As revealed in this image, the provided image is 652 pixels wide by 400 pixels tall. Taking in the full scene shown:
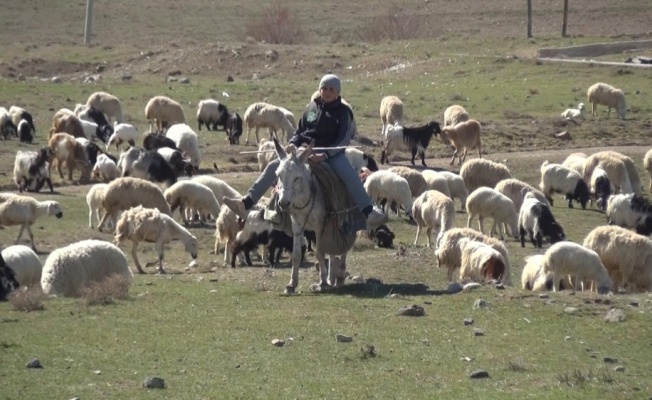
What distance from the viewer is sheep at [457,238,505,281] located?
14.5 meters

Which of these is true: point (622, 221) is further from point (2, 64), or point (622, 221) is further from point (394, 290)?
point (2, 64)

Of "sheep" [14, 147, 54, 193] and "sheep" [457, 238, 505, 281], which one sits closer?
"sheep" [457, 238, 505, 281]

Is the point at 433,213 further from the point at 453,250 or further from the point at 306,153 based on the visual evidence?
the point at 306,153

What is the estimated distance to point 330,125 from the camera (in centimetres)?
1323

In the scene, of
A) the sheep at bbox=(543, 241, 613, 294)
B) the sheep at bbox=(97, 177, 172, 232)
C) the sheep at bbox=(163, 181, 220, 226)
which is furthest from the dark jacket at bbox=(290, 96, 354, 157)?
the sheep at bbox=(163, 181, 220, 226)

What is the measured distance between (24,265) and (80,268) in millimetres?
1090

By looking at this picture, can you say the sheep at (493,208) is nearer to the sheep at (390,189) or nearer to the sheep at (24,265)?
the sheep at (390,189)

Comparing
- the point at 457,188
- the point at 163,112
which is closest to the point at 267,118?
the point at 163,112

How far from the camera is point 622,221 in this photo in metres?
22.0

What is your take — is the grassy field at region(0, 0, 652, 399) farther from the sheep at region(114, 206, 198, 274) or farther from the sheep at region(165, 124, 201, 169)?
the sheep at region(114, 206, 198, 274)

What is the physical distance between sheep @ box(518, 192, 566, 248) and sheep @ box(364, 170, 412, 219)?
242 centimetres

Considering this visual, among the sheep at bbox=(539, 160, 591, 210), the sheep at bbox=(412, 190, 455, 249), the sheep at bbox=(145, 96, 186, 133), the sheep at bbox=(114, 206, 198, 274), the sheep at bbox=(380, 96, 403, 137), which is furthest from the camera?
the sheep at bbox=(145, 96, 186, 133)

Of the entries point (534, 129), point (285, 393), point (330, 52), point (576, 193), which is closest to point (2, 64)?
point (330, 52)

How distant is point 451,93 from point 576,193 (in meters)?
14.5
